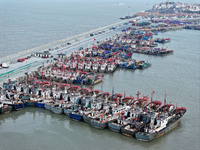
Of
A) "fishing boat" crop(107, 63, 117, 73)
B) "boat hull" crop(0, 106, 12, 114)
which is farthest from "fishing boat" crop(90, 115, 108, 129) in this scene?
"fishing boat" crop(107, 63, 117, 73)

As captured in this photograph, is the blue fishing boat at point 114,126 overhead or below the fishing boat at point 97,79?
below

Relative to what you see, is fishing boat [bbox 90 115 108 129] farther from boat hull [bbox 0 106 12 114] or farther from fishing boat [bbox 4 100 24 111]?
boat hull [bbox 0 106 12 114]

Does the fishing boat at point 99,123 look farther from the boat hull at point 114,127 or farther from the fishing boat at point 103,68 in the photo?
the fishing boat at point 103,68

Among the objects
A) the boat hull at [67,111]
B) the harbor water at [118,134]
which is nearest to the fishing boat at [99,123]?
the harbor water at [118,134]

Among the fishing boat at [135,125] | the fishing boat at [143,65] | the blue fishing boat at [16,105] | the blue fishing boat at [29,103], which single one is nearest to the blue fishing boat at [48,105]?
the blue fishing boat at [29,103]

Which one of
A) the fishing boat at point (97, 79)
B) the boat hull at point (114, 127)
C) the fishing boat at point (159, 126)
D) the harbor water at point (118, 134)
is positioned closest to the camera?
the harbor water at point (118, 134)

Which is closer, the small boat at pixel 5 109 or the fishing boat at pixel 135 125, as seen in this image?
the fishing boat at pixel 135 125

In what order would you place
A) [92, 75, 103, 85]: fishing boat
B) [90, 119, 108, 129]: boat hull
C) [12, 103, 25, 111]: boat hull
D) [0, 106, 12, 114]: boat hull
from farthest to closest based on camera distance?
[92, 75, 103, 85]: fishing boat → [12, 103, 25, 111]: boat hull → [0, 106, 12, 114]: boat hull → [90, 119, 108, 129]: boat hull

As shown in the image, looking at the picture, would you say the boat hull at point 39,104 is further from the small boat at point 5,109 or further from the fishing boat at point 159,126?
the fishing boat at point 159,126

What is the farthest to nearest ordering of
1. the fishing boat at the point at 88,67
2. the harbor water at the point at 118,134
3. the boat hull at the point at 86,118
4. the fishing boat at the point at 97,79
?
1. the fishing boat at the point at 88,67
2. the fishing boat at the point at 97,79
3. the boat hull at the point at 86,118
4. the harbor water at the point at 118,134

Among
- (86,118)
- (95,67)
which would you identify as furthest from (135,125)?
(95,67)

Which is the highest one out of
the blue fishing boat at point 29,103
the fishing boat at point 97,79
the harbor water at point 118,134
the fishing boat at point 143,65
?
the fishing boat at point 143,65
